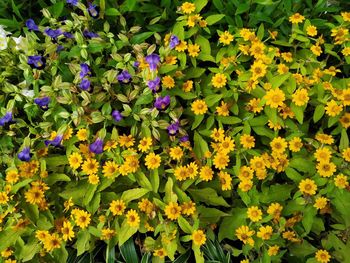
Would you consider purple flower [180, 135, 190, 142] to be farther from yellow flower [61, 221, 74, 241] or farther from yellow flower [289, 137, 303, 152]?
yellow flower [61, 221, 74, 241]

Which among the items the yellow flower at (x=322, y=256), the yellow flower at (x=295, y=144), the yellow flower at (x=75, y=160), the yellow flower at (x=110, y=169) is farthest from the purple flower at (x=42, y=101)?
the yellow flower at (x=322, y=256)

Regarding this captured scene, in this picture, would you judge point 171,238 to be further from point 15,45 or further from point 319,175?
point 15,45

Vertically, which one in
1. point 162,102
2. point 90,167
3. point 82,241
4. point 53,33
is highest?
point 53,33

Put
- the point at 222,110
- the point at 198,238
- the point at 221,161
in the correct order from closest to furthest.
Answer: the point at 198,238, the point at 221,161, the point at 222,110

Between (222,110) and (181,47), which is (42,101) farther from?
(222,110)

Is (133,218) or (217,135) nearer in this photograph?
(133,218)

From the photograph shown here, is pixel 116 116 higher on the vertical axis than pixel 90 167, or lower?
higher

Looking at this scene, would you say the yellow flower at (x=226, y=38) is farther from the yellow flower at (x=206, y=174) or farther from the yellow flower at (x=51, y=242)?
the yellow flower at (x=51, y=242)

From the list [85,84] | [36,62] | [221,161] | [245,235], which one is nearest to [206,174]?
[221,161]
